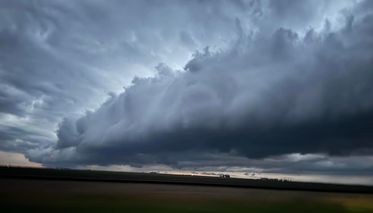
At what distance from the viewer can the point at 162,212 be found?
48.8m

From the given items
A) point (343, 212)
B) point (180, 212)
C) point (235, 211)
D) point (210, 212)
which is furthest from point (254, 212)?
point (343, 212)

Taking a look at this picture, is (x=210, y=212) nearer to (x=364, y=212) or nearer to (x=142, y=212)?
(x=142, y=212)

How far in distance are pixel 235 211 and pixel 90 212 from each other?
75.7 ft

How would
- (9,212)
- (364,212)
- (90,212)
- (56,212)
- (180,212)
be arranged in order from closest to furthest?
(9,212), (56,212), (90,212), (180,212), (364,212)

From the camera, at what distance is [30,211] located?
125 ft

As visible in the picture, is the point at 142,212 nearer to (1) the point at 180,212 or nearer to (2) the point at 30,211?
(1) the point at 180,212

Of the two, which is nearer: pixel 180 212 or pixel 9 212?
pixel 9 212

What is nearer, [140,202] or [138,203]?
[138,203]

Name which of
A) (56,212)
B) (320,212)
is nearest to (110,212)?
(56,212)

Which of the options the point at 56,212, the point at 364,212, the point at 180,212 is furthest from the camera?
the point at 364,212

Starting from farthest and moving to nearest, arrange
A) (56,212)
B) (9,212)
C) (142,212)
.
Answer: (142,212) < (56,212) < (9,212)

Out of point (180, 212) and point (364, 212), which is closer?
point (180, 212)

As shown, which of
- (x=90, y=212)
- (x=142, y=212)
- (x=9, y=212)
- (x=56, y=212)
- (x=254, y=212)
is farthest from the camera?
(x=254, y=212)

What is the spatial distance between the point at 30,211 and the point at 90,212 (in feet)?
23.8
